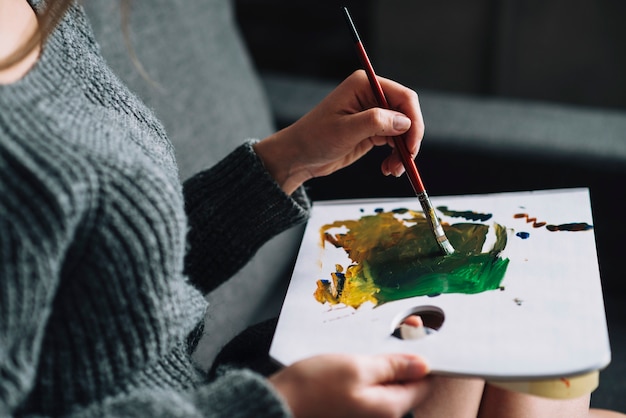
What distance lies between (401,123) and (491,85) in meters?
0.97

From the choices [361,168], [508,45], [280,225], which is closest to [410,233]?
[280,225]

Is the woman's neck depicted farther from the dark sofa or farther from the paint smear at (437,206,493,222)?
the dark sofa

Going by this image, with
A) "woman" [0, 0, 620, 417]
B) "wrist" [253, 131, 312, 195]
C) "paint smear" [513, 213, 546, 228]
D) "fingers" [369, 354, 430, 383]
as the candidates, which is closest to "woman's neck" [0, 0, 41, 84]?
"woman" [0, 0, 620, 417]

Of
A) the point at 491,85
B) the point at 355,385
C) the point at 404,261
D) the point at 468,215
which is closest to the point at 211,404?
the point at 355,385

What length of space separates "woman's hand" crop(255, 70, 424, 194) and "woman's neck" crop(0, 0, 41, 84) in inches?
9.4

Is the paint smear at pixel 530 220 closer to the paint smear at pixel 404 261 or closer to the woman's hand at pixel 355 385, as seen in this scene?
the paint smear at pixel 404 261

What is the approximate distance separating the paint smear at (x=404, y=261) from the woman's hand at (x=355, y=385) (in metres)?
0.10

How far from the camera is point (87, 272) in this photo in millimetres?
509

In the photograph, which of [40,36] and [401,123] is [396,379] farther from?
[40,36]

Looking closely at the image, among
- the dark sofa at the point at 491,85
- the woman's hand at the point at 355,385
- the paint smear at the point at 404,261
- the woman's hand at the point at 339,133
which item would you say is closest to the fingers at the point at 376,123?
the woman's hand at the point at 339,133

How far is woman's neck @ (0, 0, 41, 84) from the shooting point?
0.58 m

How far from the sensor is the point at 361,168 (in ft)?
3.47

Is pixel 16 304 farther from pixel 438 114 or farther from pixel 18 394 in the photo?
pixel 438 114

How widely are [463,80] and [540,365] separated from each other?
120 cm
